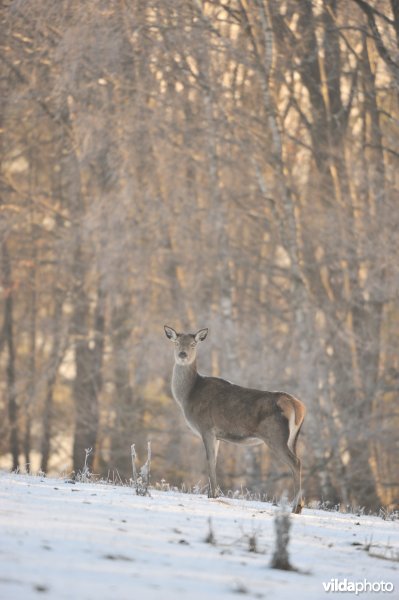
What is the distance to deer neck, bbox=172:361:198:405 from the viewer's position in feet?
39.6

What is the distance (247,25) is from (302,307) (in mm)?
6417

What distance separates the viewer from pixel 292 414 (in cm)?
1091

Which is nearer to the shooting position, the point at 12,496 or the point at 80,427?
the point at 12,496

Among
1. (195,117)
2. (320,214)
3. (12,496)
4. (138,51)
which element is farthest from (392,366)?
(12,496)

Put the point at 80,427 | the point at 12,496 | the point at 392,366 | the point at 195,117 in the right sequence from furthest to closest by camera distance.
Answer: the point at 80,427
the point at 195,117
the point at 392,366
the point at 12,496

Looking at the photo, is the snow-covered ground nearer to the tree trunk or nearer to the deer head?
the deer head

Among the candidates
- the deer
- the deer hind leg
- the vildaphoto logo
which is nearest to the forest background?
the deer

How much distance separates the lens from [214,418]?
450 inches

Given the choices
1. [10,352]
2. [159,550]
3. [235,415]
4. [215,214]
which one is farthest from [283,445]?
[10,352]

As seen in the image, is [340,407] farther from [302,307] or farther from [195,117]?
[195,117]

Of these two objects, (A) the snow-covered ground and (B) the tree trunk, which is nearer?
(A) the snow-covered ground

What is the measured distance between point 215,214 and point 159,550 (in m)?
21.4

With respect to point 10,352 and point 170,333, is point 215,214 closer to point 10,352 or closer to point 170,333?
point 10,352

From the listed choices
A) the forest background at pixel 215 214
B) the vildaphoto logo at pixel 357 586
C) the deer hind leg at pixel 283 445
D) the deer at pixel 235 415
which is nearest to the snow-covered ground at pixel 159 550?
the vildaphoto logo at pixel 357 586
